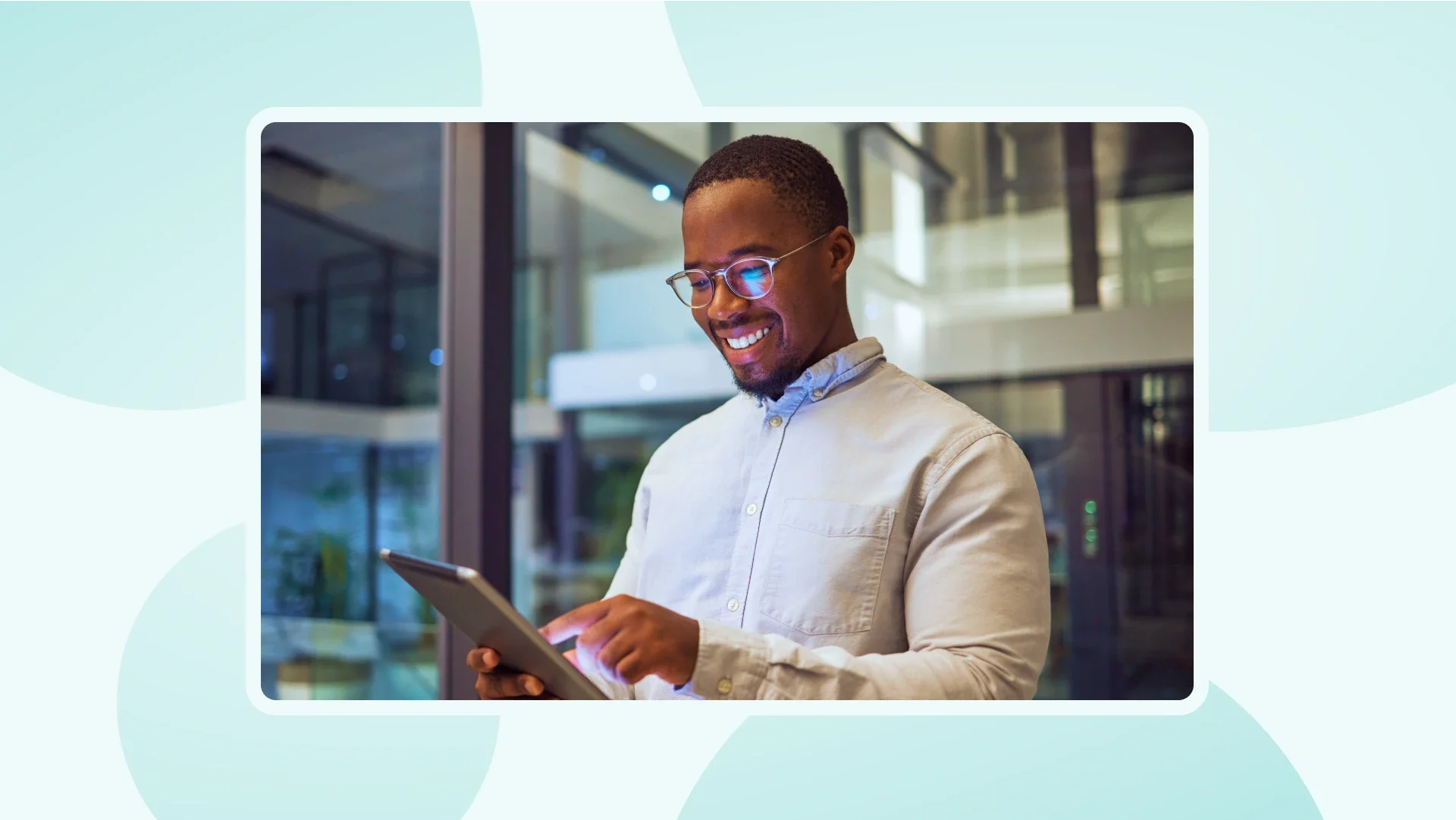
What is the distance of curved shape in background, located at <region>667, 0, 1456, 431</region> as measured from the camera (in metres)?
1.40

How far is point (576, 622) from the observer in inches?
46.7

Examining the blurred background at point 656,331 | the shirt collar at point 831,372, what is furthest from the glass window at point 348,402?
the shirt collar at point 831,372

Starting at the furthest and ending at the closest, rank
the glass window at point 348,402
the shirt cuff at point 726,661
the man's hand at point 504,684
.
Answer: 1. the glass window at point 348,402
2. the man's hand at point 504,684
3. the shirt cuff at point 726,661

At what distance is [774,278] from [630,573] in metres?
0.52

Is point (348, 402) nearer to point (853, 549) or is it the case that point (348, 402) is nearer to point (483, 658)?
point (483, 658)

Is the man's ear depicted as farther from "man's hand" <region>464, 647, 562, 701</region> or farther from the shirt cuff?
"man's hand" <region>464, 647, 562, 701</region>

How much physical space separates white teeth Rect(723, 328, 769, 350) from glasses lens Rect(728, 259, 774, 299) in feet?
0.18

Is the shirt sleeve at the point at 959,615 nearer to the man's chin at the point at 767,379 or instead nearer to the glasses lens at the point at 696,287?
the man's chin at the point at 767,379
